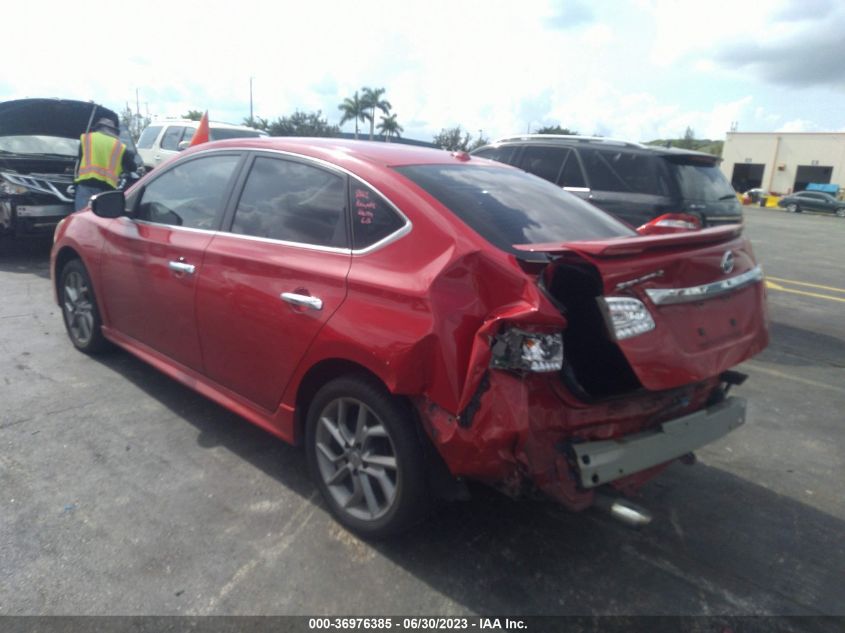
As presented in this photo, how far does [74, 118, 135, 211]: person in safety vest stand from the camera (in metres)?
7.39

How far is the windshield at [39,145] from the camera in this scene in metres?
9.18

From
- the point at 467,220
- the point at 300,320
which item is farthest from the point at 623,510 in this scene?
the point at 300,320

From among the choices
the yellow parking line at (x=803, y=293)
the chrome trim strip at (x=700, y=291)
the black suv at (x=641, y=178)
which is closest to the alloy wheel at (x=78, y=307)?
the chrome trim strip at (x=700, y=291)

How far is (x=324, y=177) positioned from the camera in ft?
10.4

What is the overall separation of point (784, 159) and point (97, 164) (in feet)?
200

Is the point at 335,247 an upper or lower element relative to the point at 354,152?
lower

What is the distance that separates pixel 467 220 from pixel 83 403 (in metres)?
2.97

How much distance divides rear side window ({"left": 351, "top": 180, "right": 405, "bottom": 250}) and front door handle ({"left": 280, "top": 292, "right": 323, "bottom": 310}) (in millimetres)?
302

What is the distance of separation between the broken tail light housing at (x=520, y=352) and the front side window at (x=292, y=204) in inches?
38.7

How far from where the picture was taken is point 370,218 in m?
2.91

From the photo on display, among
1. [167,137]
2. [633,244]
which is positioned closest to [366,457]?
[633,244]

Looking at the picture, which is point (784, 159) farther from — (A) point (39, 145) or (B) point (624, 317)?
(B) point (624, 317)

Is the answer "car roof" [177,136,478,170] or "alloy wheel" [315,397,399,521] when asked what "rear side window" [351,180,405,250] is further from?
"alloy wheel" [315,397,399,521]

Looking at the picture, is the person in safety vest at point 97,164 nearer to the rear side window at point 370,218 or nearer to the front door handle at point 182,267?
the front door handle at point 182,267
